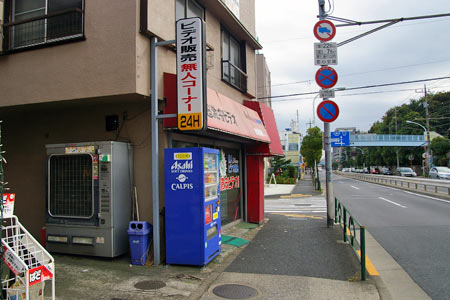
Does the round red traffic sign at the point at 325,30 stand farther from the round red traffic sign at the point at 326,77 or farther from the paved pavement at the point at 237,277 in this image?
the paved pavement at the point at 237,277

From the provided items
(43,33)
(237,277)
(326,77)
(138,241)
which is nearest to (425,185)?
(326,77)

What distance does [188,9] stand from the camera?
8.26 metres

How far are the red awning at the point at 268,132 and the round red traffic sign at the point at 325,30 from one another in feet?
9.74

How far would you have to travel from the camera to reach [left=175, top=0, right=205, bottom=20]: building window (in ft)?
25.6

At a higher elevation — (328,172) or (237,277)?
(328,172)

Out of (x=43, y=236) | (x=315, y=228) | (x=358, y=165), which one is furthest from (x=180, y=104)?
(x=358, y=165)

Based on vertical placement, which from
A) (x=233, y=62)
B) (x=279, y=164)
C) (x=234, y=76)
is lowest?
(x=279, y=164)

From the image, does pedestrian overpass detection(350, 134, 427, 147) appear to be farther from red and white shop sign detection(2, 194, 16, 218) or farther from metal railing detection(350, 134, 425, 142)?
red and white shop sign detection(2, 194, 16, 218)

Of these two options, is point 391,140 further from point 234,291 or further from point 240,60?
point 234,291

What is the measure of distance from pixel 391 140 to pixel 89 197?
64.0 metres

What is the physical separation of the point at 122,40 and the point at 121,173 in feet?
8.55

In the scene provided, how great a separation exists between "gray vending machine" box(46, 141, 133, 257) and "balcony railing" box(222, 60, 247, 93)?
14.8 ft

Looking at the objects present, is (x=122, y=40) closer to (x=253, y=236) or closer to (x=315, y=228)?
(x=253, y=236)

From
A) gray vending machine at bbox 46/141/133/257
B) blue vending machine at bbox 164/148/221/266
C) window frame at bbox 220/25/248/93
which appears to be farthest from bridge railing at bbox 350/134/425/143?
gray vending machine at bbox 46/141/133/257
